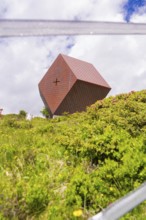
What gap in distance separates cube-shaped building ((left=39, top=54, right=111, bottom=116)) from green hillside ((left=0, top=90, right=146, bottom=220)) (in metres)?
15.1

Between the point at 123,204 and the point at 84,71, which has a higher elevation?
the point at 84,71

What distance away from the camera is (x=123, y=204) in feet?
4.12

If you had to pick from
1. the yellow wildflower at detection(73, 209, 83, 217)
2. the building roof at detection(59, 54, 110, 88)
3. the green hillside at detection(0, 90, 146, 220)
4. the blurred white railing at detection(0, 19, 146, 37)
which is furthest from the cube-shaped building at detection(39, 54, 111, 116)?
the blurred white railing at detection(0, 19, 146, 37)

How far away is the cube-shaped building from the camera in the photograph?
2241 cm

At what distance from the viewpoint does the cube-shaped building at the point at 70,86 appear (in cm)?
2241

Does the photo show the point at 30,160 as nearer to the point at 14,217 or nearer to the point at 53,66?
the point at 14,217

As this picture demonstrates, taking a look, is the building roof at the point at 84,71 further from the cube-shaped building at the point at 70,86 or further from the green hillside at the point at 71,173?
the green hillside at the point at 71,173

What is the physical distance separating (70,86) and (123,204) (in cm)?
2111

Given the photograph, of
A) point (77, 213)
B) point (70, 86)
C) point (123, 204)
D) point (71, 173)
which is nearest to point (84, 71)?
point (70, 86)

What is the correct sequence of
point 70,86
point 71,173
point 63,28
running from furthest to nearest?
point 70,86
point 71,173
point 63,28

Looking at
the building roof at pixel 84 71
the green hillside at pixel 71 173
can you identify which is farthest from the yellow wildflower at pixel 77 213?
the building roof at pixel 84 71

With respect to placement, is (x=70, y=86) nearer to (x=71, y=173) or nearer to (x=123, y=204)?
(x=71, y=173)

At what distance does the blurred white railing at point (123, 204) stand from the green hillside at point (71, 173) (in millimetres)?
2662

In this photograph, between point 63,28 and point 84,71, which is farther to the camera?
point 84,71
